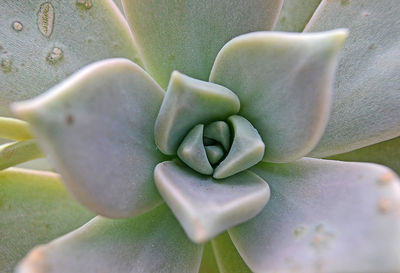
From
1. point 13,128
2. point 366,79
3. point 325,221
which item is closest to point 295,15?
point 366,79

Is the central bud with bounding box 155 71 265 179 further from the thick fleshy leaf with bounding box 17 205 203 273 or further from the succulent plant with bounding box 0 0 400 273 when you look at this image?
the thick fleshy leaf with bounding box 17 205 203 273

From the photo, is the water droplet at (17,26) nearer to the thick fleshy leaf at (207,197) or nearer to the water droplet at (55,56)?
the water droplet at (55,56)

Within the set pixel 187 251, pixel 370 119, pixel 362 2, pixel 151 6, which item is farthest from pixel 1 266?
pixel 362 2

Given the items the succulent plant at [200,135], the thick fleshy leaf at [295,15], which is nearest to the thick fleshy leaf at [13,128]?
the succulent plant at [200,135]

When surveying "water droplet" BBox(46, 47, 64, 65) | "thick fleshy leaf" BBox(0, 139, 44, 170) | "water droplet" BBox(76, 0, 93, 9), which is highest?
"water droplet" BBox(76, 0, 93, 9)

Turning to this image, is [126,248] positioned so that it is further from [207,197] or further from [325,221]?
[325,221]

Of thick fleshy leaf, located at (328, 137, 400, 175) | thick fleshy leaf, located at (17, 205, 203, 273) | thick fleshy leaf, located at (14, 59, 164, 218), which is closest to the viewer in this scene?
thick fleshy leaf, located at (14, 59, 164, 218)

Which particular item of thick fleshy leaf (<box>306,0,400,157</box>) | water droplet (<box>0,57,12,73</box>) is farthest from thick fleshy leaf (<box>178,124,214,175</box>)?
water droplet (<box>0,57,12,73</box>)

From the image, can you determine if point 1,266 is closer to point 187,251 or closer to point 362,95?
point 187,251
